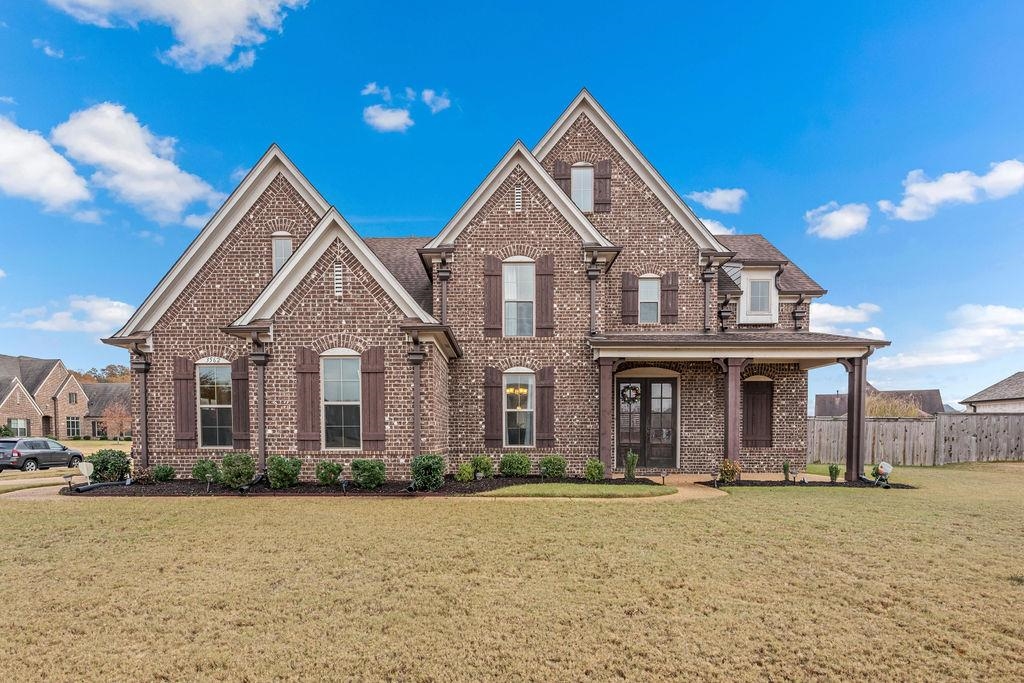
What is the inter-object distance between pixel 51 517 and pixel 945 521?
50.9 feet

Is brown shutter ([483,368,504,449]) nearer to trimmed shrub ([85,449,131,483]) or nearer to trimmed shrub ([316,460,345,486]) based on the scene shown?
trimmed shrub ([316,460,345,486])

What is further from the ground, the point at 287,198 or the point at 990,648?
the point at 287,198

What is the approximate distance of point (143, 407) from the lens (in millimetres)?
11711

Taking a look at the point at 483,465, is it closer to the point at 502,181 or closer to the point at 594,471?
the point at 594,471

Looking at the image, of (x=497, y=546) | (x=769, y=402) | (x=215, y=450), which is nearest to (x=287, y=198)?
(x=215, y=450)

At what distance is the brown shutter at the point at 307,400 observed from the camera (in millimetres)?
10758

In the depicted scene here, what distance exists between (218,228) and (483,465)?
9248 millimetres

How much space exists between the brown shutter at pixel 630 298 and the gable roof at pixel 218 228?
337 inches

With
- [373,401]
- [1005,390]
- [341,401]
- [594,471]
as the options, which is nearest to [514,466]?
[594,471]

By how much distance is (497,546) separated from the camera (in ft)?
21.1

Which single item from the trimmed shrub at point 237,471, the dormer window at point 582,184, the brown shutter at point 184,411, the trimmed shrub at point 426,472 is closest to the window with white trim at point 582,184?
the dormer window at point 582,184

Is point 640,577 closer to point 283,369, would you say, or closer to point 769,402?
point 283,369

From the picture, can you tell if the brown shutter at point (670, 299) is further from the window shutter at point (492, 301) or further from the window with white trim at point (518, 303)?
the window shutter at point (492, 301)

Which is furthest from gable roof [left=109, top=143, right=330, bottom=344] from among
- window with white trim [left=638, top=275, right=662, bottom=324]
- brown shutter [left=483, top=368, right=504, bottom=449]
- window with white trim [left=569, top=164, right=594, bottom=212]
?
window with white trim [left=638, top=275, right=662, bottom=324]
